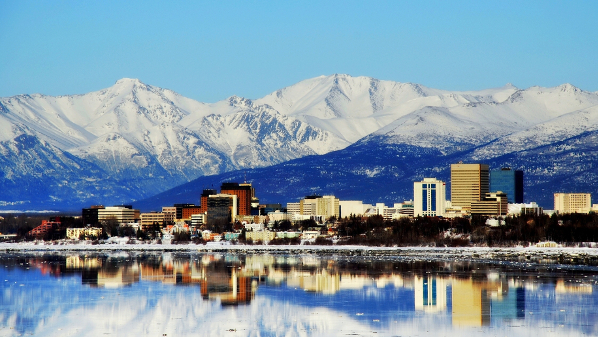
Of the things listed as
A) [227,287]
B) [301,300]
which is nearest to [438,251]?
[227,287]

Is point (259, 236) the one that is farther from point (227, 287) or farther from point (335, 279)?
point (227, 287)

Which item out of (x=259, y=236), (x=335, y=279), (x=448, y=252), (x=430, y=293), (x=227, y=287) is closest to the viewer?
(x=430, y=293)

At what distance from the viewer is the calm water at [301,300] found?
211ft

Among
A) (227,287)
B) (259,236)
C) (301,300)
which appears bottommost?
(301,300)

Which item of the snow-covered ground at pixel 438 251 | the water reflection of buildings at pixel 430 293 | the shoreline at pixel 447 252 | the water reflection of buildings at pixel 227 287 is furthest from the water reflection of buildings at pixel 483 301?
the snow-covered ground at pixel 438 251

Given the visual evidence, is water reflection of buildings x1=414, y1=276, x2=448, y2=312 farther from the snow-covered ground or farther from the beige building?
the beige building

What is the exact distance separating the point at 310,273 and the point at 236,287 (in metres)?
15.2

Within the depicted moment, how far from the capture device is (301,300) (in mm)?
77812

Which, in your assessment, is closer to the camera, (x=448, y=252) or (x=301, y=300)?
(x=301, y=300)

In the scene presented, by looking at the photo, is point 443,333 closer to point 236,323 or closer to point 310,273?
point 236,323

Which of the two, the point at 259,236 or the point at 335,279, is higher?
the point at 259,236

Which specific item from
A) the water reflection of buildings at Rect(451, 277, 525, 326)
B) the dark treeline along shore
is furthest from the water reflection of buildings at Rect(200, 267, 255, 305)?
the dark treeline along shore

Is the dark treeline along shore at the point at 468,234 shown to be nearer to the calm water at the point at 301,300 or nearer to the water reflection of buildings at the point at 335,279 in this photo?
the water reflection of buildings at the point at 335,279

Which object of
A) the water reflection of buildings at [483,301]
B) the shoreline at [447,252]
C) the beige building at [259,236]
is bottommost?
the water reflection of buildings at [483,301]
